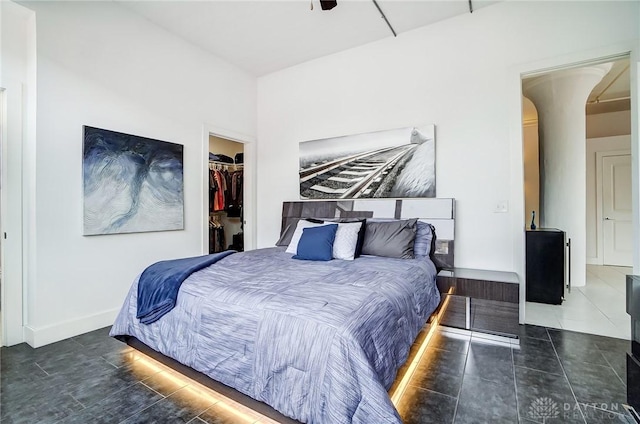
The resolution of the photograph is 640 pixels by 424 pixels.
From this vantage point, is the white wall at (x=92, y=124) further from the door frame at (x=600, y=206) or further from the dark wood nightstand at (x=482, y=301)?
the door frame at (x=600, y=206)

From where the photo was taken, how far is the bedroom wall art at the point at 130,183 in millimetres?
2787

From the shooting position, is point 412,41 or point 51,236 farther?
point 412,41

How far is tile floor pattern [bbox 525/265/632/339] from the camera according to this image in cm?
270

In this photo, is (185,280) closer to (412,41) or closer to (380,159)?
(380,159)

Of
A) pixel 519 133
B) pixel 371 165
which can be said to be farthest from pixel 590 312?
pixel 371 165

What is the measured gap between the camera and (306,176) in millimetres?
4160

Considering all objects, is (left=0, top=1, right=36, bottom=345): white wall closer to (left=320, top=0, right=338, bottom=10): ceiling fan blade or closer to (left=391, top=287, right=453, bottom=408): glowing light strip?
(left=320, top=0, right=338, bottom=10): ceiling fan blade

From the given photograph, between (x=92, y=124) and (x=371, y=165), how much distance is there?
2.92 metres

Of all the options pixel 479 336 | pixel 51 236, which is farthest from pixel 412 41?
pixel 51 236

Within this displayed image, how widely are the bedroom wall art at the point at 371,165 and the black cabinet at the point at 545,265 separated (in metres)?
1.45

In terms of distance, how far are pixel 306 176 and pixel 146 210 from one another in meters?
1.99

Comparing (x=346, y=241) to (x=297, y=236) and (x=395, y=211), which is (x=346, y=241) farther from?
(x=395, y=211)

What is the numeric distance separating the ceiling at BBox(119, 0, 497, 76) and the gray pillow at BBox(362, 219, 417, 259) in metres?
2.21

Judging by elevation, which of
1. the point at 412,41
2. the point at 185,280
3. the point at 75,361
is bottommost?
the point at 75,361
